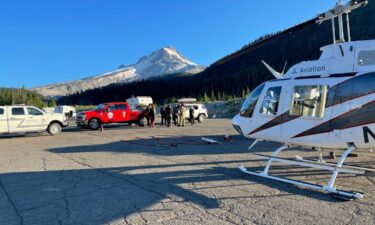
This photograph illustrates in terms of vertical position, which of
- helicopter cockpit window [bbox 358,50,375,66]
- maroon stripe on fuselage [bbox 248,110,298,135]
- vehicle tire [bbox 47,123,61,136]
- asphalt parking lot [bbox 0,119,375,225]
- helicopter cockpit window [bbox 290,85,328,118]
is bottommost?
asphalt parking lot [bbox 0,119,375,225]

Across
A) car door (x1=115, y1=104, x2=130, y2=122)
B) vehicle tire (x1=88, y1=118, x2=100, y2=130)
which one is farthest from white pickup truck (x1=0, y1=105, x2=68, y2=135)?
car door (x1=115, y1=104, x2=130, y2=122)

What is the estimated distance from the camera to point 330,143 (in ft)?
25.6

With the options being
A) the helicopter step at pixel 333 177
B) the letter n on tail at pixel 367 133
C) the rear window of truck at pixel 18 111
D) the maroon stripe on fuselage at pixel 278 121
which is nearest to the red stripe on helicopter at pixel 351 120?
the letter n on tail at pixel 367 133

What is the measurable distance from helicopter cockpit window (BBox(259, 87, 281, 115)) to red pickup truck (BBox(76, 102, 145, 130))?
1895 centimetres

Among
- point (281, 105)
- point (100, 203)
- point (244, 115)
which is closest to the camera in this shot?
point (100, 203)

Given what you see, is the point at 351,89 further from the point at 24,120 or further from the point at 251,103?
the point at 24,120

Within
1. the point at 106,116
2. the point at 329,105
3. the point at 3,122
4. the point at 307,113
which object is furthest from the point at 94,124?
the point at 329,105

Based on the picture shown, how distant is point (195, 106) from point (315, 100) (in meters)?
25.2

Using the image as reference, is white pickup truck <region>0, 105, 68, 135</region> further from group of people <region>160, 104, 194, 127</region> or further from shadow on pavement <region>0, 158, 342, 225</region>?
shadow on pavement <region>0, 158, 342, 225</region>

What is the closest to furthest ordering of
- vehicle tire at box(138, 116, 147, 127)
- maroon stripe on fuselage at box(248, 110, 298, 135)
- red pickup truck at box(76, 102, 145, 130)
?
maroon stripe on fuselage at box(248, 110, 298, 135) < red pickup truck at box(76, 102, 145, 130) < vehicle tire at box(138, 116, 147, 127)

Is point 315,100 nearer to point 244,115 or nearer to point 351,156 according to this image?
point 244,115

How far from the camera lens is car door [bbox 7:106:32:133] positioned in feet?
68.4

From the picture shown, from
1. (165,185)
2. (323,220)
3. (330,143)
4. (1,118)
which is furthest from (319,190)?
(1,118)

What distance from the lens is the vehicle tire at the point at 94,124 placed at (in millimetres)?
26138
